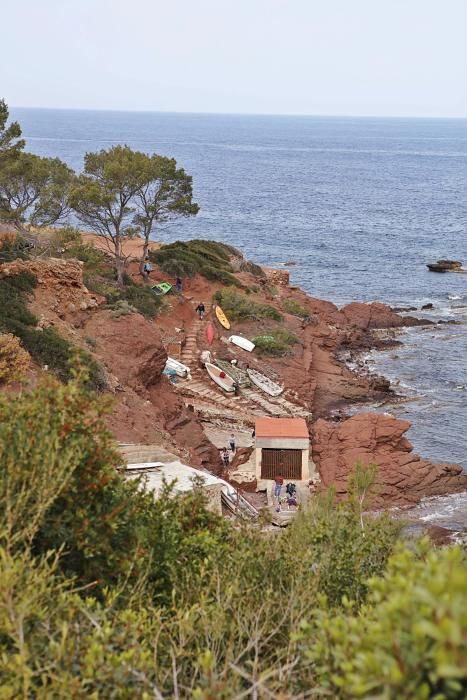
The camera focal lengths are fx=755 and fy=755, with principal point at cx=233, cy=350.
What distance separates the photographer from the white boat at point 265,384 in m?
35.3

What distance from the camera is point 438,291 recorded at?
63062 mm

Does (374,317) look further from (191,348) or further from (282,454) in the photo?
(282,454)

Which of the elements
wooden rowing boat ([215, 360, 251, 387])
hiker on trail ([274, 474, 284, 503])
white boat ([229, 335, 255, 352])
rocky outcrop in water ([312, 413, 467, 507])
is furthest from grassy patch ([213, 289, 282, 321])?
hiker on trail ([274, 474, 284, 503])

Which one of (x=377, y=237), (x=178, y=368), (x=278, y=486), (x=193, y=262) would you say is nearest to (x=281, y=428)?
(x=278, y=486)

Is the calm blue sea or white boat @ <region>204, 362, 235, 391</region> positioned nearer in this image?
white boat @ <region>204, 362, 235, 391</region>

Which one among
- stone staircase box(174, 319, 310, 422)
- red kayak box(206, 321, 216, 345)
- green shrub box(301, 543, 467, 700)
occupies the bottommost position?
stone staircase box(174, 319, 310, 422)

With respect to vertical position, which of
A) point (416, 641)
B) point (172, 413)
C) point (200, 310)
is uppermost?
point (416, 641)

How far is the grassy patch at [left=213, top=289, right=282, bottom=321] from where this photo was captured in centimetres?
4312

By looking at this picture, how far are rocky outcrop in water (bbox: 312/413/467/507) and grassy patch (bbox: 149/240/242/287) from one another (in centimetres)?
1963

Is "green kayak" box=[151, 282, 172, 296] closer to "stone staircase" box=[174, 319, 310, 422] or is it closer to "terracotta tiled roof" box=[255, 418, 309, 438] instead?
"stone staircase" box=[174, 319, 310, 422]

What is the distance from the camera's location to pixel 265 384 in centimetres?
3581

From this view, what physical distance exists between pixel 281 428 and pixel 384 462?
428cm

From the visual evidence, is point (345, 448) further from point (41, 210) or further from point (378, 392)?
point (41, 210)

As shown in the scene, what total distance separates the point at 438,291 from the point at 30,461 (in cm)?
5844
